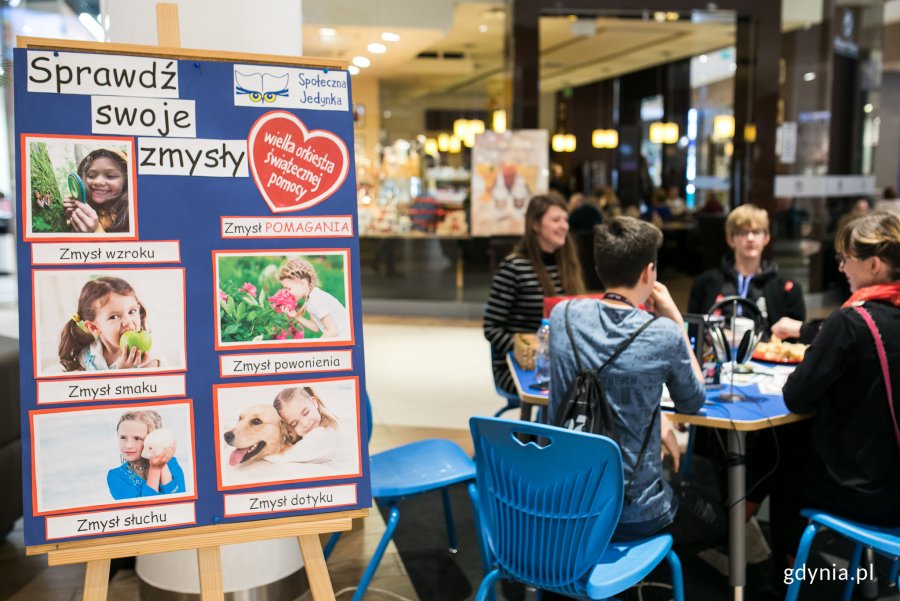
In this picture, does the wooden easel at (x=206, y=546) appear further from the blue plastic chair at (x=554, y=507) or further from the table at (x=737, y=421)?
the table at (x=737, y=421)

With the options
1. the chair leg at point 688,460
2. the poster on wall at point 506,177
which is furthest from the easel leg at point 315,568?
the poster on wall at point 506,177

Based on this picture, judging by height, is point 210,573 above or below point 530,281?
below

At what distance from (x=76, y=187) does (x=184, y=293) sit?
1.09ft

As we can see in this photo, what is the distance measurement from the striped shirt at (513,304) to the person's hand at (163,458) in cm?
185

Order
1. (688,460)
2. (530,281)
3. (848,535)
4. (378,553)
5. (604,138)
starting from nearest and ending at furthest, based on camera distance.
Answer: (848,535), (378,553), (530,281), (688,460), (604,138)

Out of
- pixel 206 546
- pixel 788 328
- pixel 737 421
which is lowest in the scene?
pixel 206 546

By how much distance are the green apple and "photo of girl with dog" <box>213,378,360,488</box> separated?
19 centimetres

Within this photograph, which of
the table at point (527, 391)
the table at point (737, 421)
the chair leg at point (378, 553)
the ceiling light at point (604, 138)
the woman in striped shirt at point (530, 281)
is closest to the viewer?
the table at point (737, 421)

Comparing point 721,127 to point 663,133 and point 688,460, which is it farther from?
point 688,460

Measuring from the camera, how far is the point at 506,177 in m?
7.95

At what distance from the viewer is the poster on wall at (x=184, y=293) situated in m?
1.84

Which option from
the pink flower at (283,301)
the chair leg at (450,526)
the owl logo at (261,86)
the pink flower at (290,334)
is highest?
the owl logo at (261,86)

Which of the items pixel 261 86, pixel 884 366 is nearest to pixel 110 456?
pixel 261 86

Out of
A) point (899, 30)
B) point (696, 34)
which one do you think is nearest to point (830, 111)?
point (696, 34)
